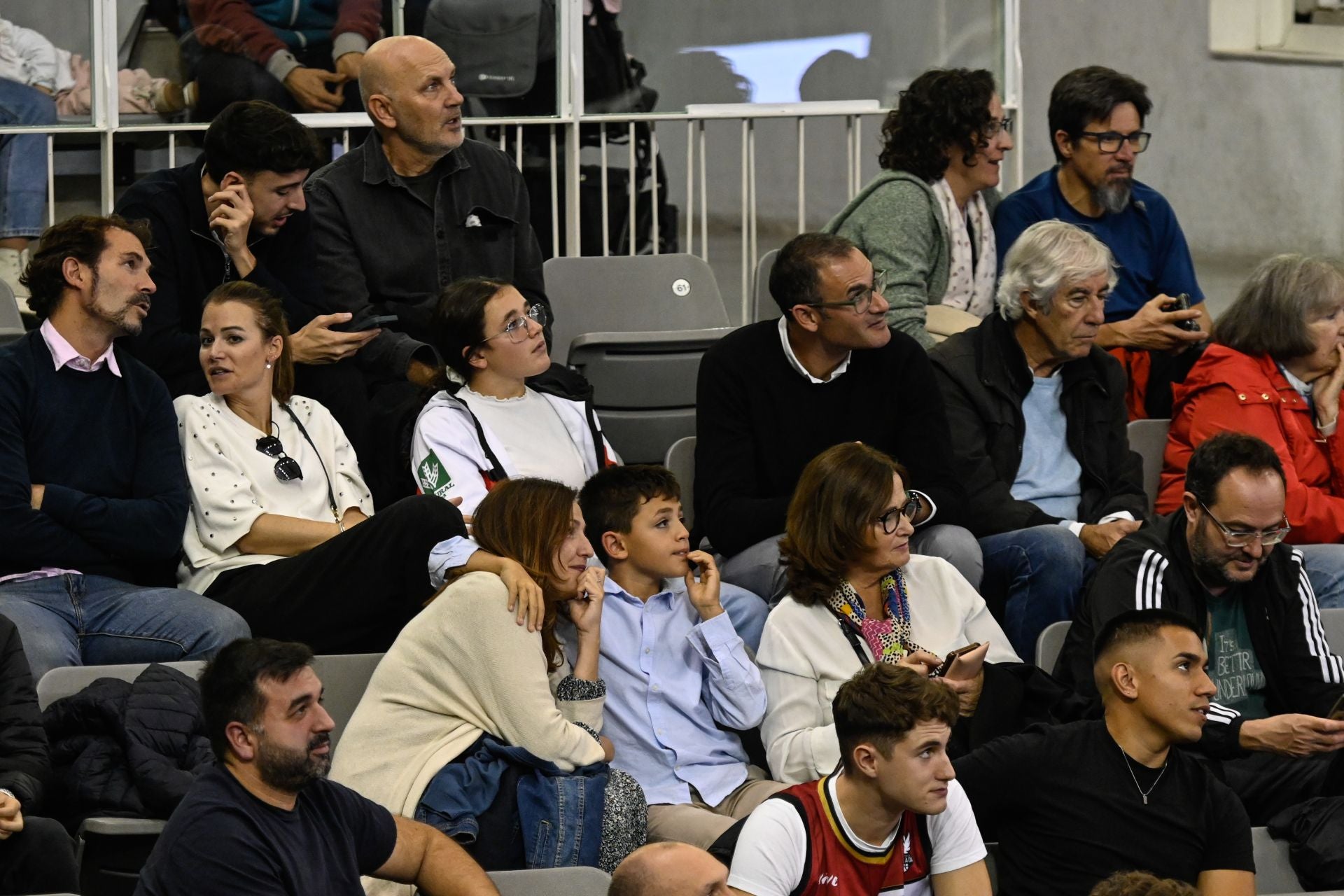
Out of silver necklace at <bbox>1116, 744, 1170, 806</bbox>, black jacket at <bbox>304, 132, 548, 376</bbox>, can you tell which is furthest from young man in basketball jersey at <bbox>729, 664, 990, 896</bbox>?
black jacket at <bbox>304, 132, 548, 376</bbox>

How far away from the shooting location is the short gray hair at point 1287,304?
432 centimetres

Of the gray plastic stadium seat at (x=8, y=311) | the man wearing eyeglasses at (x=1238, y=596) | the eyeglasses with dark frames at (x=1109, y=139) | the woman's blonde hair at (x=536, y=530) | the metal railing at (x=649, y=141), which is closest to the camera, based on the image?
the woman's blonde hair at (x=536, y=530)

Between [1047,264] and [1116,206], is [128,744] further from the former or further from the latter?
[1116,206]

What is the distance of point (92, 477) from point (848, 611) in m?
1.45

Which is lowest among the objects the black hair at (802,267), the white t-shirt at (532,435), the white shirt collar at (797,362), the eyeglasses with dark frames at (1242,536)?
the eyeglasses with dark frames at (1242,536)

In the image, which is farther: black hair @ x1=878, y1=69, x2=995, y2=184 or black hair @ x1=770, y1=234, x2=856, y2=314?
black hair @ x1=878, y1=69, x2=995, y2=184

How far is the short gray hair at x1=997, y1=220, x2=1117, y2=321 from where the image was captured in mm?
4215

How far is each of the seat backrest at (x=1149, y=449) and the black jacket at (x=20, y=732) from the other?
102 inches

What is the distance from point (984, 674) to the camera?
3336 millimetres

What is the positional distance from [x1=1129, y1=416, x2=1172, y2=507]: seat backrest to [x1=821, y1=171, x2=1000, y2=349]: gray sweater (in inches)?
20.8

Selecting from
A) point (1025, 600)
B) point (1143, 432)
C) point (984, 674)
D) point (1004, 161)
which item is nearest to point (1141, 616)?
point (984, 674)

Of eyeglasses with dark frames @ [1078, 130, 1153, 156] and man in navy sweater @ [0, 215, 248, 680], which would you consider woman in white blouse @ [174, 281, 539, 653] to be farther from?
eyeglasses with dark frames @ [1078, 130, 1153, 156]

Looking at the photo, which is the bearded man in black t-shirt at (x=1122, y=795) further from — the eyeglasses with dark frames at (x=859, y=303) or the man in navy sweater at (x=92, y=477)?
the man in navy sweater at (x=92, y=477)

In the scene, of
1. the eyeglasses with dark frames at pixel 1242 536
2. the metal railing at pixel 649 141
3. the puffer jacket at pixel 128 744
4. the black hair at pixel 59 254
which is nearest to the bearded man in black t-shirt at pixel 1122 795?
the eyeglasses with dark frames at pixel 1242 536
